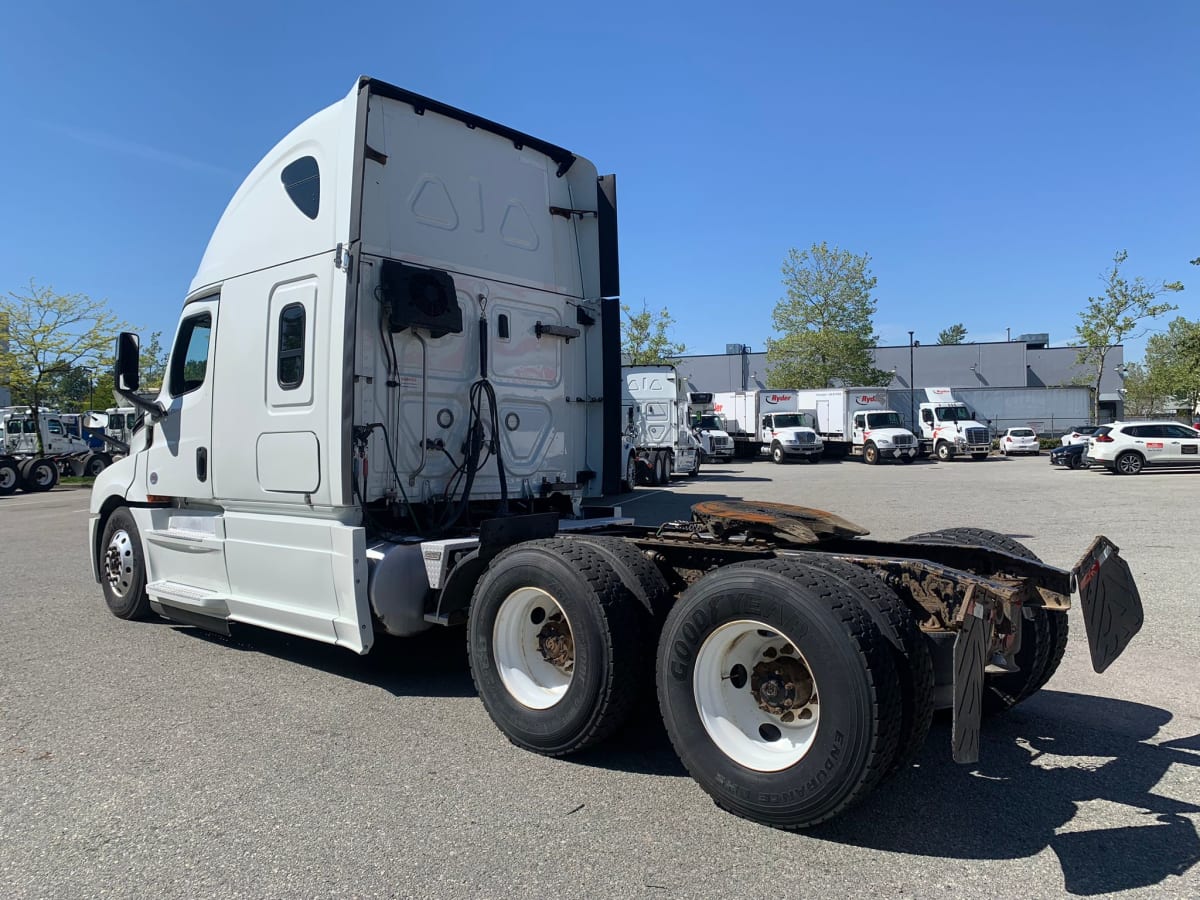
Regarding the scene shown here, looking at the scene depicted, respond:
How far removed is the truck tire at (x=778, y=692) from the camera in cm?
306

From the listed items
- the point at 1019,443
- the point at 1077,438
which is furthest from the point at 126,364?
the point at 1019,443

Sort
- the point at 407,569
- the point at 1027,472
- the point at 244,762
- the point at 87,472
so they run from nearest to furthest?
the point at 244,762 → the point at 407,569 → the point at 1027,472 → the point at 87,472

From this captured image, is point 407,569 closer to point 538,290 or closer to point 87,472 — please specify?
point 538,290

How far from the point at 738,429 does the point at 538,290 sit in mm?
36163

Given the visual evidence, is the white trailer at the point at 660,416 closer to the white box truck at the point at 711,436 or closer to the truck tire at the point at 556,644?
the white box truck at the point at 711,436

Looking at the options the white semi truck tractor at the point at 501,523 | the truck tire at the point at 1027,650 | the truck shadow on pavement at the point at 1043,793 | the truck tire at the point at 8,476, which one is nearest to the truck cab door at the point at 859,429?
the truck tire at the point at 8,476

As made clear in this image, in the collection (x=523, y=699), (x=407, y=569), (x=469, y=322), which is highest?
(x=469, y=322)

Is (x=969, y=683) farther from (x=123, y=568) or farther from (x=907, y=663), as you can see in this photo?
(x=123, y=568)

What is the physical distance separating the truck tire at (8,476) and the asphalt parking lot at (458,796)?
A: 24317 millimetres

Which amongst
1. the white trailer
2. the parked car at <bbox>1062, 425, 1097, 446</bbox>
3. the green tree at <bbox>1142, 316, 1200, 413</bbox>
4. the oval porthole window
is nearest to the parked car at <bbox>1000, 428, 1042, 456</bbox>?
the parked car at <bbox>1062, 425, 1097, 446</bbox>

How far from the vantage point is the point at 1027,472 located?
28.5 metres

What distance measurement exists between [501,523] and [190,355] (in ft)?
10.7

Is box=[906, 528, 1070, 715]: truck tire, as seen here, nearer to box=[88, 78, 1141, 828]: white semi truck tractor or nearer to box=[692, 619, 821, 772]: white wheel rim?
box=[88, 78, 1141, 828]: white semi truck tractor

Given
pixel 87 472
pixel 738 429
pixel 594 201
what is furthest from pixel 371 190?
pixel 738 429
